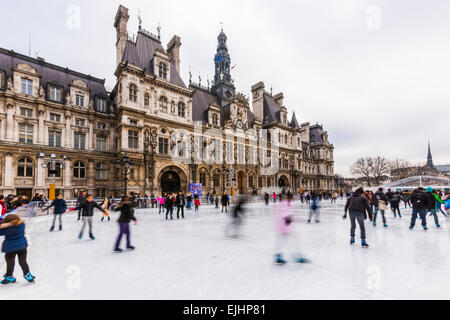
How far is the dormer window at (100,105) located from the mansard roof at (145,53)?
5566 mm

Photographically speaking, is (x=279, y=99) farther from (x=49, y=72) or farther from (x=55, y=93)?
(x=49, y=72)

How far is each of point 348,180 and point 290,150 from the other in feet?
341

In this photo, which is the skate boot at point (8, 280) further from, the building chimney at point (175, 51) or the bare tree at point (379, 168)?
the bare tree at point (379, 168)

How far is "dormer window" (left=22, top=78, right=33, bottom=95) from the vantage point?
21.3 m

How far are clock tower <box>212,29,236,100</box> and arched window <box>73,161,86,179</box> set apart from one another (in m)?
25.9

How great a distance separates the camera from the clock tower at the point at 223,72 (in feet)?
135

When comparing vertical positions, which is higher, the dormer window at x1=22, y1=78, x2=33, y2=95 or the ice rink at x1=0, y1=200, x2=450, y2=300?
the dormer window at x1=22, y1=78, x2=33, y2=95

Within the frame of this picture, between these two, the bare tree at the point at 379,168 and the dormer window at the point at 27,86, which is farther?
the bare tree at the point at 379,168

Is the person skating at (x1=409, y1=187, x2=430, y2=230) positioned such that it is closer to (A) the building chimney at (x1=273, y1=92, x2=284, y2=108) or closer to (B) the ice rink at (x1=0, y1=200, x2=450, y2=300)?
(B) the ice rink at (x1=0, y1=200, x2=450, y2=300)

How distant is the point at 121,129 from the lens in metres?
23.6

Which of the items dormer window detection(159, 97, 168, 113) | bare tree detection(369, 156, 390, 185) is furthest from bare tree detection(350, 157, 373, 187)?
dormer window detection(159, 97, 168, 113)

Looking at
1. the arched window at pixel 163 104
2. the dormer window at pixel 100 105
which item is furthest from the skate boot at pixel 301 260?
the dormer window at pixel 100 105
